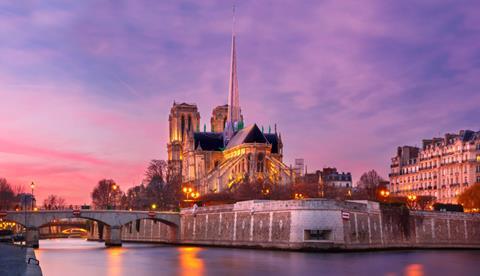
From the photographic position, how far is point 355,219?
6725 cm

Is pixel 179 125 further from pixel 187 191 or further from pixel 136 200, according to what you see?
pixel 187 191

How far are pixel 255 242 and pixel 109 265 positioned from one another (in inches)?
802

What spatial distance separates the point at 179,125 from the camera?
187125mm

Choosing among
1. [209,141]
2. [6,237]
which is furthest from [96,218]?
[209,141]

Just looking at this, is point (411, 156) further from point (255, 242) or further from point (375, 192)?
point (255, 242)

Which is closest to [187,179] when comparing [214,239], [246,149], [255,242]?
[246,149]

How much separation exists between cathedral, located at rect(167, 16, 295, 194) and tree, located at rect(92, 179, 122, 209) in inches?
563

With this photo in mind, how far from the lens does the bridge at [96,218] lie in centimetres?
7925

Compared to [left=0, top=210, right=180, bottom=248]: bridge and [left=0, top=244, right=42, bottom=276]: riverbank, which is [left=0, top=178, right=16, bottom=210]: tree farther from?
[left=0, top=244, right=42, bottom=276]: riverbank

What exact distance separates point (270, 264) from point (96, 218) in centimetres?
3802

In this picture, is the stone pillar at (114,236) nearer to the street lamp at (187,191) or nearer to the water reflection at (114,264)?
the water reflection at (114,264)

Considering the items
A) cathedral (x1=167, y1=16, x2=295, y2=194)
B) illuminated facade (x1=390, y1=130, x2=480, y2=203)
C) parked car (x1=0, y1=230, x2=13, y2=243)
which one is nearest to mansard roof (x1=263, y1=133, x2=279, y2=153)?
cathedral (x1=167, y1=16, x2=295, y2=194)

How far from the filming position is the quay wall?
64812 mm

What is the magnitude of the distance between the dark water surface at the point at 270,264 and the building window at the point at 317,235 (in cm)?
305
